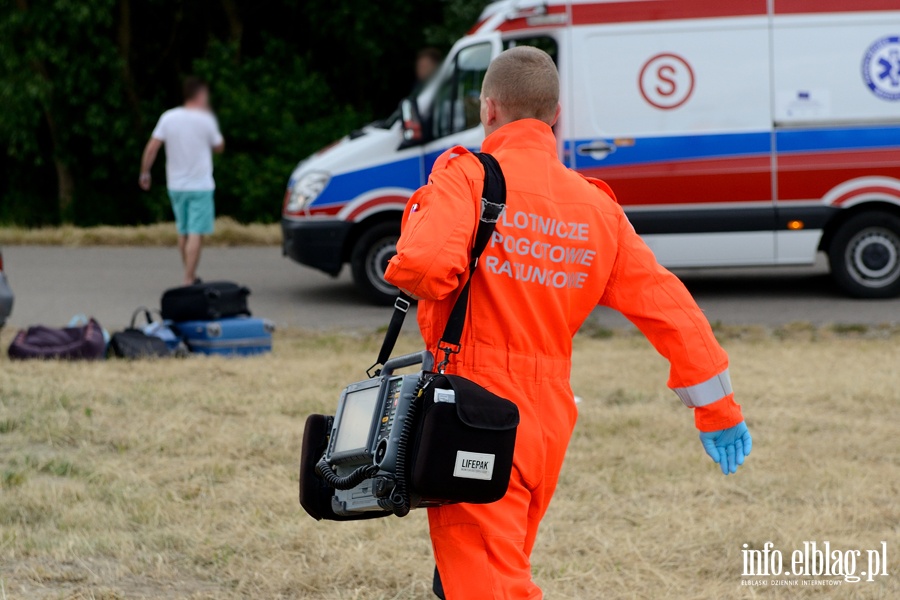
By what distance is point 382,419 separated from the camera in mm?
2900

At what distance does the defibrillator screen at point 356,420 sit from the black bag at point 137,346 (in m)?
5.12

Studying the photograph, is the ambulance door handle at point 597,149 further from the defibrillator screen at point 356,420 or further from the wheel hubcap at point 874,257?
the defibrillator screen at point 356,420

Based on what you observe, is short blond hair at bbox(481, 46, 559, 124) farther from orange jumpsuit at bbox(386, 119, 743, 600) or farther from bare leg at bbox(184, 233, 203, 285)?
bare leg at bbox(184, 233, 203, 285)

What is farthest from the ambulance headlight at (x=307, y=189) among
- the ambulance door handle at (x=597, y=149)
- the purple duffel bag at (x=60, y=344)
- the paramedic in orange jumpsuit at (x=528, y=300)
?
the paramedic in orange jumpsuit at (x=528, y=300)

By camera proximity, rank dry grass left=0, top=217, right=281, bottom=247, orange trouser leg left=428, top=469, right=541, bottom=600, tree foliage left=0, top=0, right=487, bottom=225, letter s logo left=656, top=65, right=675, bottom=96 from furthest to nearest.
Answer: tree foliage left=0, top=0, right=487, bottom=225 < dry grass left=0, top=217, right=281, bottom=247 < letter s logo left=656, top=65, right=675, bottom=96 < orange trouser leg left=428, top=469, right=541, bottom=600

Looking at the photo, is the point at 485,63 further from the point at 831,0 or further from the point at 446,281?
the point at 446,281

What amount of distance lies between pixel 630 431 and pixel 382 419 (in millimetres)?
3661

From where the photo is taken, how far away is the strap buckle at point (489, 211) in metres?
2.90

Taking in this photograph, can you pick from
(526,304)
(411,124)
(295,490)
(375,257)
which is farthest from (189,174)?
(526,304)

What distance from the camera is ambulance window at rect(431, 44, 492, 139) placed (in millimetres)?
10578

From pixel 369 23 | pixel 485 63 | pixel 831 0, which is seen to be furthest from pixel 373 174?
pixel 369 23

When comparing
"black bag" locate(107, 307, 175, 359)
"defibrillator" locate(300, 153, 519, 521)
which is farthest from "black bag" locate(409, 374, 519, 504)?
"black bag" locate(107, 307, 175, 359)

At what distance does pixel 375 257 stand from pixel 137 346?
10.6ft

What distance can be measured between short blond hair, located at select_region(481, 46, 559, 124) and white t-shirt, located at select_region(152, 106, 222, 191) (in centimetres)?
815
